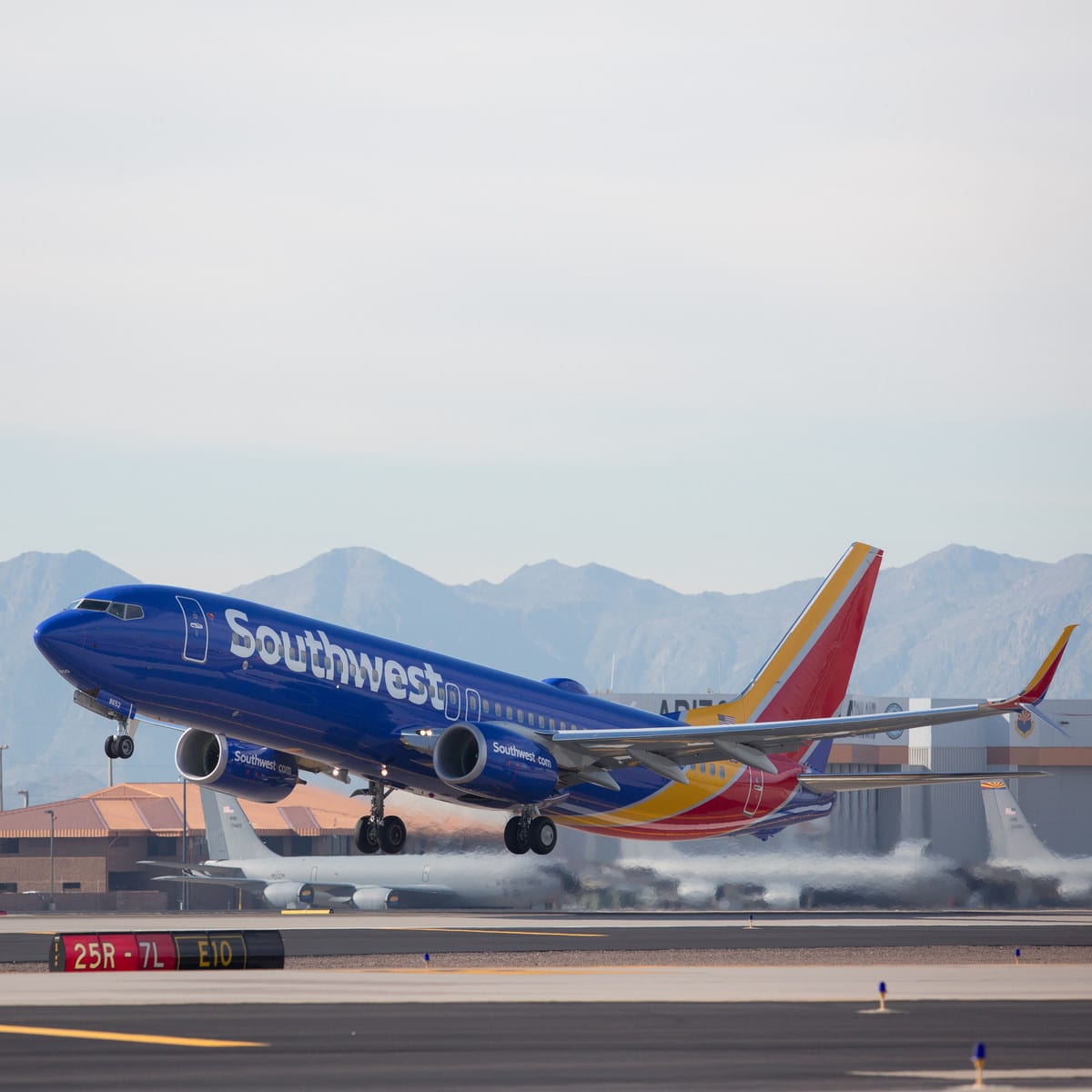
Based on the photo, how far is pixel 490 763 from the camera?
1935 inches

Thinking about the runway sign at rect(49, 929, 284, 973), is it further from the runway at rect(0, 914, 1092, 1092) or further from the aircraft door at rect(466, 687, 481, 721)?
the aircraft door at rect(466, 687, 481, 721)

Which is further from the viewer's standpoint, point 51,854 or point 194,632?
point 51,854

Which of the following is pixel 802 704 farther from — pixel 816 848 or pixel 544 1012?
pixel 544 1012

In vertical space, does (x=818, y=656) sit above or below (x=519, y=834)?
above

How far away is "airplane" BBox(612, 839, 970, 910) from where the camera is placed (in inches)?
2948

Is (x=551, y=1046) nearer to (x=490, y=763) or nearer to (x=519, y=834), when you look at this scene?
(x=490, y=763)

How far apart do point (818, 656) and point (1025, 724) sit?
195 feet

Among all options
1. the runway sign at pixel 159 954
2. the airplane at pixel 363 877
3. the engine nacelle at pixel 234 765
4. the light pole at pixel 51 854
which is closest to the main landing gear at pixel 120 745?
the runway sign at pixel 159 954

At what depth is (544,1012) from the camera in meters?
33.0

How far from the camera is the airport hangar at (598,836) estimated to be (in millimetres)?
77188

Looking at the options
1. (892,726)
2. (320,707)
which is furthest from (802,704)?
(320,707)

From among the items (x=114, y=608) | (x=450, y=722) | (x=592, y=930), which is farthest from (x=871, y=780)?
(x=114, y=608)

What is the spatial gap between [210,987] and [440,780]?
12758 millimetres

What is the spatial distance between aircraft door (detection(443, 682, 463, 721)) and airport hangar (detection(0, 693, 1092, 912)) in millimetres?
26048
